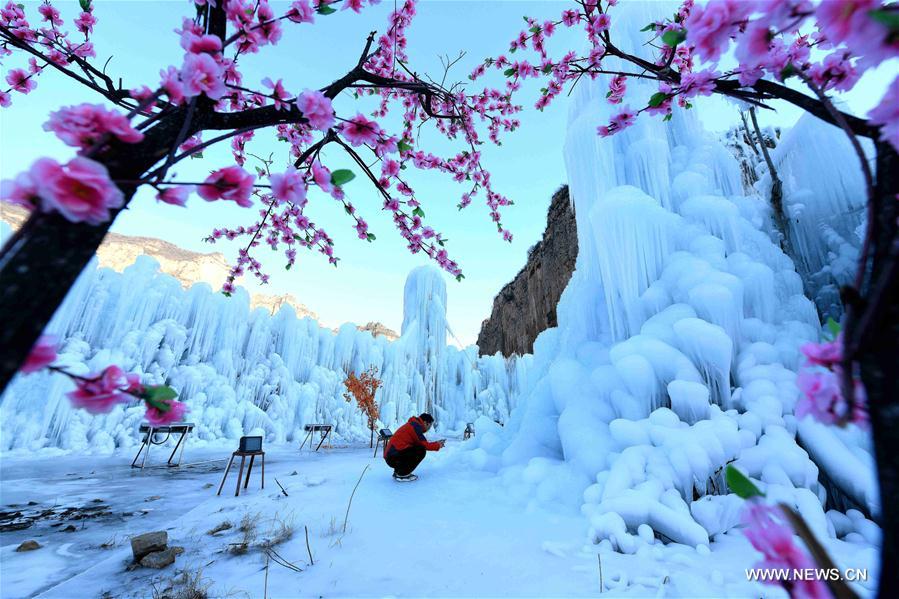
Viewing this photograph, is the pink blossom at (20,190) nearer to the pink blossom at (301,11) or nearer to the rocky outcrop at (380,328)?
the pink blossom at (301,11)

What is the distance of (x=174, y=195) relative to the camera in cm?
99

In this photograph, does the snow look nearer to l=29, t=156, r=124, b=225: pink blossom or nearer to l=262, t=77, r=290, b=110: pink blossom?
l=29, t=156, r=124, b=225: pink blossom

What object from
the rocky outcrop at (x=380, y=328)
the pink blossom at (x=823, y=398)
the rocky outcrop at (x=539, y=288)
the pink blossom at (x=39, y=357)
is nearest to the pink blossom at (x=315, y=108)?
the pink blossom at (x=39, y=357)

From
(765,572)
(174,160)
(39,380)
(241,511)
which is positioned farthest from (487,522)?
(39,380)

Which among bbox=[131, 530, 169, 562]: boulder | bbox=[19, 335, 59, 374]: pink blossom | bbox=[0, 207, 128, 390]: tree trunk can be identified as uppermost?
bbox=[0, 207, 128, 390]: tree trunk

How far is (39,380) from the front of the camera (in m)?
8.83

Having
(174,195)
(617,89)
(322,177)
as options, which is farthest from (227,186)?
(617,89)

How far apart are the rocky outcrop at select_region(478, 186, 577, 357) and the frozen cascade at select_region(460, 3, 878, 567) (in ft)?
32.7

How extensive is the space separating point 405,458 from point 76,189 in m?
4.26

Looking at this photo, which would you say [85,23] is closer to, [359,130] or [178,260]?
[359,130]

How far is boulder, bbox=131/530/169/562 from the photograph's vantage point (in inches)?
91.1

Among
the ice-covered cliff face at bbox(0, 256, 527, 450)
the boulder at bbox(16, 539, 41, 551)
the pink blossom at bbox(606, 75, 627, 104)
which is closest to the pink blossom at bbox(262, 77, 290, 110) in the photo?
the pink blossom at bbox(606, 75, 627, 104)

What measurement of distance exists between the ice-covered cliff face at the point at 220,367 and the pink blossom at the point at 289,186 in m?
11.5

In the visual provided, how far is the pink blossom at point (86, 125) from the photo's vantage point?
2.83 ft
